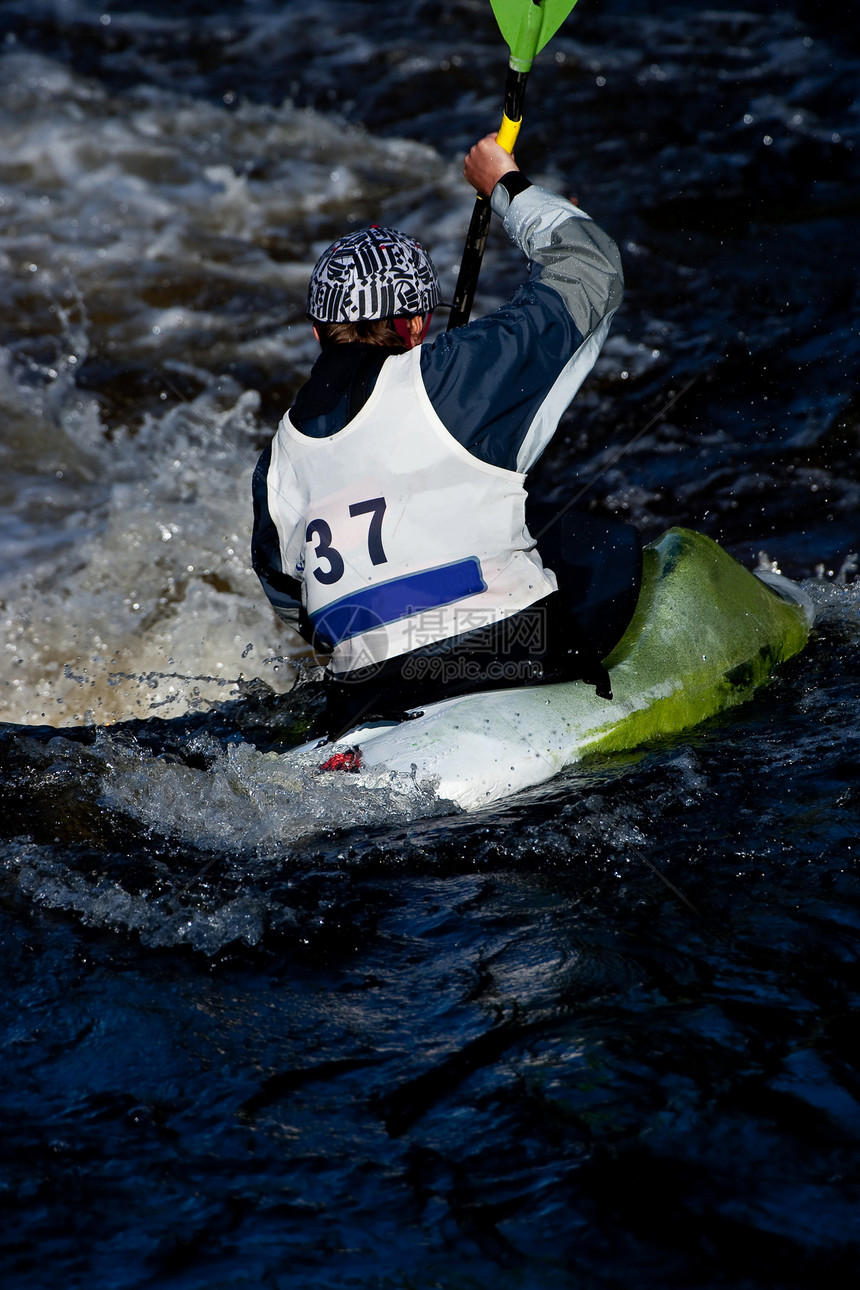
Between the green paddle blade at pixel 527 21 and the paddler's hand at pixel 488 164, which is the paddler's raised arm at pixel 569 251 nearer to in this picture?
the paddler's hand at pixel 488 164

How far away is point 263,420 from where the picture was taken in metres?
6.88

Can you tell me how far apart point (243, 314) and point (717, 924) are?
6.31m

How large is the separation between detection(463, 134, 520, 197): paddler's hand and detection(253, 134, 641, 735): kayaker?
84mm

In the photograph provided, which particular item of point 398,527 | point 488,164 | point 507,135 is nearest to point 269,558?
point 398,527

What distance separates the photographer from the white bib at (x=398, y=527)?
114 inches

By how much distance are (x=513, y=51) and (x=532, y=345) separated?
1234mm

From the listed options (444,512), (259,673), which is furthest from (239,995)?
(259,673)

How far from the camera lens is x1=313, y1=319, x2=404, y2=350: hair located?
3041 mm

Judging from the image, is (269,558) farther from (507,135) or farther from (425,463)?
Answer: (507,135)

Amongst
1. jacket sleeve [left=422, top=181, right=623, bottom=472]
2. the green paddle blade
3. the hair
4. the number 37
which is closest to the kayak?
the number 37

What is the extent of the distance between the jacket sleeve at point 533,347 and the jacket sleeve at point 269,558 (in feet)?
1.84

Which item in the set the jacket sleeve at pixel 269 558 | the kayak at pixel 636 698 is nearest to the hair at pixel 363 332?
the jacket sleeve at pixel 269 558

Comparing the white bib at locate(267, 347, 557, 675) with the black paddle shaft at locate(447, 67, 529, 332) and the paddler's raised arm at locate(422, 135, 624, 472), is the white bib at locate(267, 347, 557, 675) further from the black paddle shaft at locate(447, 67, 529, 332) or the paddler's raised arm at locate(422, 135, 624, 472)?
the black paddle shaft at locate(447, 67, 529, 332)

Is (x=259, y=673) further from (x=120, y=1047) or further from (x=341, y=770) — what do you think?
(x=120, y=1047)
